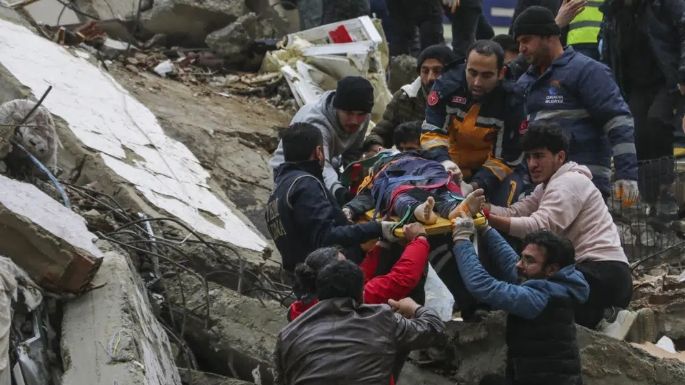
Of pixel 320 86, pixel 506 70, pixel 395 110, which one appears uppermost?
pixel 506 70

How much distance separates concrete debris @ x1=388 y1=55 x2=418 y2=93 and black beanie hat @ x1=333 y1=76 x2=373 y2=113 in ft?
15.5

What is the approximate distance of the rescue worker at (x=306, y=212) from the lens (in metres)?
6.28

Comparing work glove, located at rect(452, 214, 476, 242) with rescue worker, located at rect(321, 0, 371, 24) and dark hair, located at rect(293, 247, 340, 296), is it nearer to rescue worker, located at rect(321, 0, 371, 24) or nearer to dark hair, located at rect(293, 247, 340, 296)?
dark hair, located at rect(293, 247, 340, 296)

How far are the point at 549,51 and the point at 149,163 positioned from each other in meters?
3.05

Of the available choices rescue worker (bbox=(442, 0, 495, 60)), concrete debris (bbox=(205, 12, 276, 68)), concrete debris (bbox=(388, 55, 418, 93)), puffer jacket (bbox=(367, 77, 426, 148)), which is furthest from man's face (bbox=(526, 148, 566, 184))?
concrete debris (bbox=(205, 12, 276, 68))

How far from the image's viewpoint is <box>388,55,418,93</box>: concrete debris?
1204cm

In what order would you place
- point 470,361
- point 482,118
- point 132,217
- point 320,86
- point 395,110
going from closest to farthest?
point 470,361, point 482,118, point 132,217, point 395,110, point 320,86

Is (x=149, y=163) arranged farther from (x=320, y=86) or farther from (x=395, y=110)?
(x=320, y=86)

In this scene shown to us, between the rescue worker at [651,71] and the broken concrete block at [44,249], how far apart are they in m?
4.83

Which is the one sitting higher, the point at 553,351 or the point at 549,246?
the point at 549,246

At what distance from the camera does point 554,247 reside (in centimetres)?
575

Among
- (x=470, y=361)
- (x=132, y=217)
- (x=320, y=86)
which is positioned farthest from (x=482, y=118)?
(x=320, y=86)

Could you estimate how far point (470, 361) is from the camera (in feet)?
21.6

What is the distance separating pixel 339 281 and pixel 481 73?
2119 millimetres
